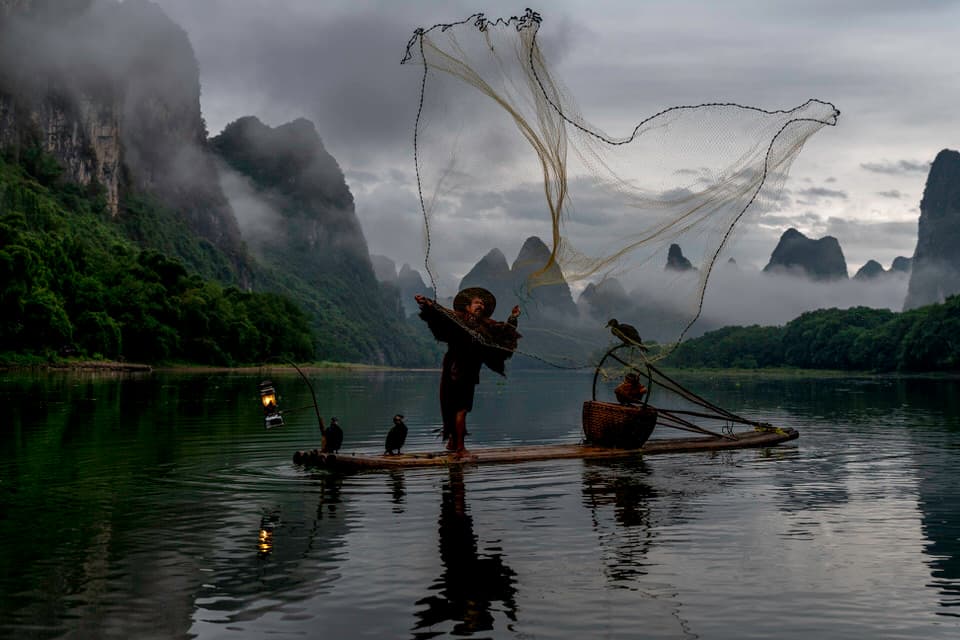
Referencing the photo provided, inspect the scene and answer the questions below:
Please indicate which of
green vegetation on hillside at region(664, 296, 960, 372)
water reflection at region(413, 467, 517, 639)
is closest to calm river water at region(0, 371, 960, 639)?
water reflection at region(413, 467, 517, 639)

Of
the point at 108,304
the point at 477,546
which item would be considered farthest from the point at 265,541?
the point at 108,304

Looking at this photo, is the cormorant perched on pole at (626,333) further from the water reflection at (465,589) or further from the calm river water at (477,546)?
the water reflection at (465,589)

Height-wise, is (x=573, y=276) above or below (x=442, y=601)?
above

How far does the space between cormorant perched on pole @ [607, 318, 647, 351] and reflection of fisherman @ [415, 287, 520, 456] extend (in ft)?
9.04

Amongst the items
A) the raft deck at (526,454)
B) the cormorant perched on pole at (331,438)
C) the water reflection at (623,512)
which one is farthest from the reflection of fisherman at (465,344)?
the water reflection at (623,512)

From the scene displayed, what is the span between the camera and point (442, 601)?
1055 centimetres

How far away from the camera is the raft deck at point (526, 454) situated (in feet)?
68.7

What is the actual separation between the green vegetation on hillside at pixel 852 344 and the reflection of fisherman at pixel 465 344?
3122 inches

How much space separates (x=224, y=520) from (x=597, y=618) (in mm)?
7668

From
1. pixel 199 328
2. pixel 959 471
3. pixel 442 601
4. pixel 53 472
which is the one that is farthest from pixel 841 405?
pixel 199 328

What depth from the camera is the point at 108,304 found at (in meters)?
99.6

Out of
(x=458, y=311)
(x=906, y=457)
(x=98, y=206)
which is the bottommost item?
(x=906, y=457)

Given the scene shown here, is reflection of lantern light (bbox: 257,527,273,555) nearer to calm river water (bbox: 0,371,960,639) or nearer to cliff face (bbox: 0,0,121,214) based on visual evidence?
calm river water (bbox: 0,371,960,639)

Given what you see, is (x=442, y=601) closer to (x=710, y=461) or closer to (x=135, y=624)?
(x=135, y=624)
